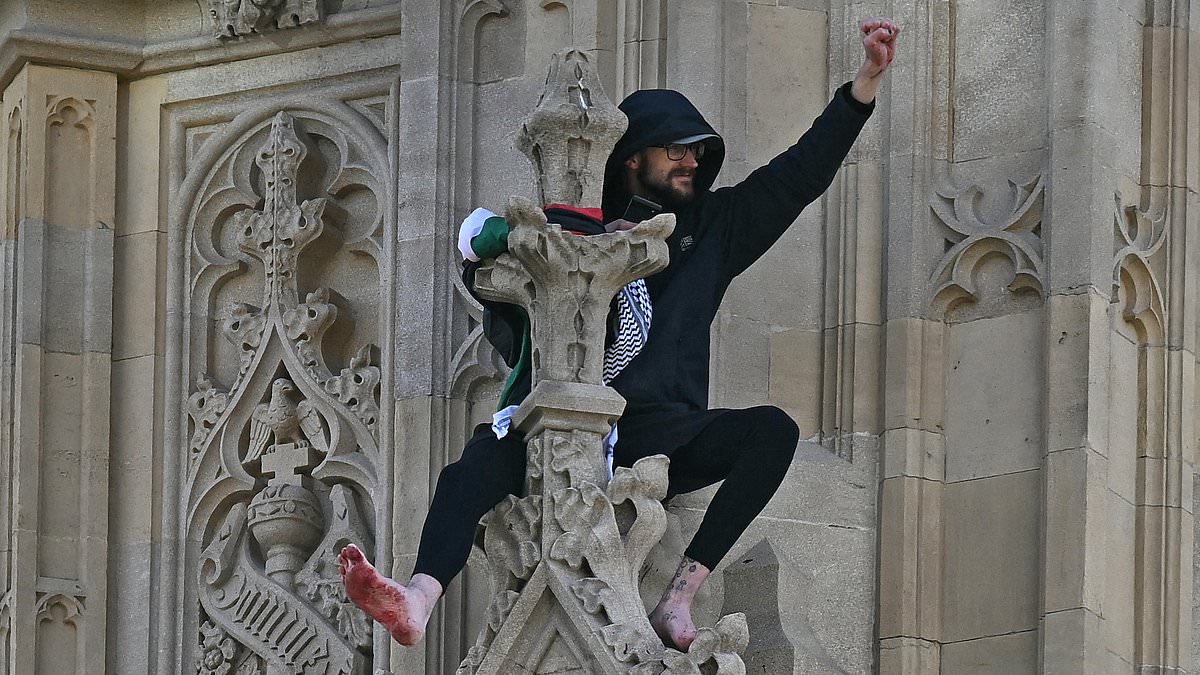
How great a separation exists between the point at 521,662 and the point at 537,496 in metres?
0.42

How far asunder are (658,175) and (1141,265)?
182 cm

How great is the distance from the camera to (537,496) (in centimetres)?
1061

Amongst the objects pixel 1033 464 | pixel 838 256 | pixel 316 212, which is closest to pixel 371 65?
pixel 316 212

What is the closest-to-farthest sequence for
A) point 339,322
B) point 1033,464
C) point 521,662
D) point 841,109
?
point 521,662
point 841,109
point 1033,464
point 339,322

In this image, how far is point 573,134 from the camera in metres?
10.8

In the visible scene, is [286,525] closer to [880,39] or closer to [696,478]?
[696,478]

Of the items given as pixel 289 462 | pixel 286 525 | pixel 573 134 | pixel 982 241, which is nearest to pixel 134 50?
pixel 289 462

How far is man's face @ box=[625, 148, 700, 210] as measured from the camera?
440 inches

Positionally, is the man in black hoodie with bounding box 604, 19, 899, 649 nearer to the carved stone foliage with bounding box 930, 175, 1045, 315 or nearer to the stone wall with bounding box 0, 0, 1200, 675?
the stone wall with bounding box 0, 0, 1200, 675

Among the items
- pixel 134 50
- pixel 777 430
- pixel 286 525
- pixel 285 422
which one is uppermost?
pixel 134 50

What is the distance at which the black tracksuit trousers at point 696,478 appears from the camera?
10633 millimetres

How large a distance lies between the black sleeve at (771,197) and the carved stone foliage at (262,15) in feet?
9.42

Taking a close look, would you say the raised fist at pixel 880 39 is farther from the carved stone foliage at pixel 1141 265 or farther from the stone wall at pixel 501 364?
the carved stone foliage at pixel 1141 265

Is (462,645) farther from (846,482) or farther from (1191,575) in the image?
(1191,575)
